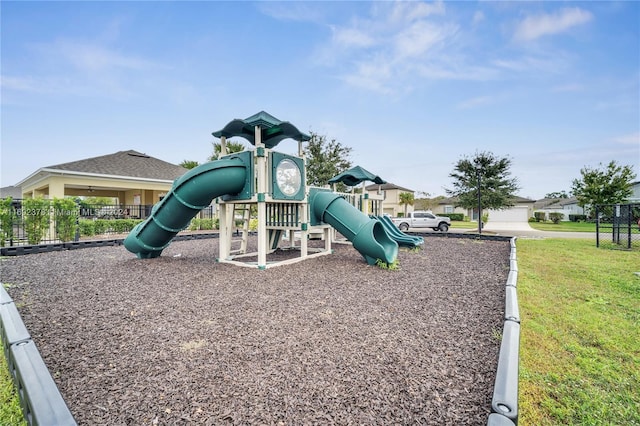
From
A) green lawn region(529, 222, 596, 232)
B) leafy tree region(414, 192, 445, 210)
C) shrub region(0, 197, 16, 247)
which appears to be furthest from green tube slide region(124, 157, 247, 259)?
leafy tree region(414, 192, 445, 210)

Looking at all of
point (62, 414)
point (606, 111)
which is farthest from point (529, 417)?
point (606, 111)

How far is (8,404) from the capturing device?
202 centimetres

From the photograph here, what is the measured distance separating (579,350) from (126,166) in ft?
73.5

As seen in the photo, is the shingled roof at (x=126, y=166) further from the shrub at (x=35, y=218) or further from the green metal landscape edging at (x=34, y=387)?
the green metal landscape edging at (x=34, y=387)

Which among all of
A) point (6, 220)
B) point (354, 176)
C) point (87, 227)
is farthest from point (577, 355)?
point (87, 227)

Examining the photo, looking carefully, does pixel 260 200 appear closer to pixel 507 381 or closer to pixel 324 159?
pixel 507 381

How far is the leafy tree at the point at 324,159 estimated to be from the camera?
73.8 feet

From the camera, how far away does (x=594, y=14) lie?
816 cm

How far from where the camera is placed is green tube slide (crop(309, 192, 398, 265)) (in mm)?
6730

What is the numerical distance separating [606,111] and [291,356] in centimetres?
1869

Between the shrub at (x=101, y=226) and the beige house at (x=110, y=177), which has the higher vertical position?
the beige house at (x=110, y=177)

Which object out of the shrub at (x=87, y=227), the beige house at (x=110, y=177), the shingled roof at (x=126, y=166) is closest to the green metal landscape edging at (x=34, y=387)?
the shrub at (x=87, y=227)

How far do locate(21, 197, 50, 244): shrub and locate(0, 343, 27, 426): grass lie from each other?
11.4 metres

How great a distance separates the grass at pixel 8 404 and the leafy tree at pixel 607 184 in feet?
112
